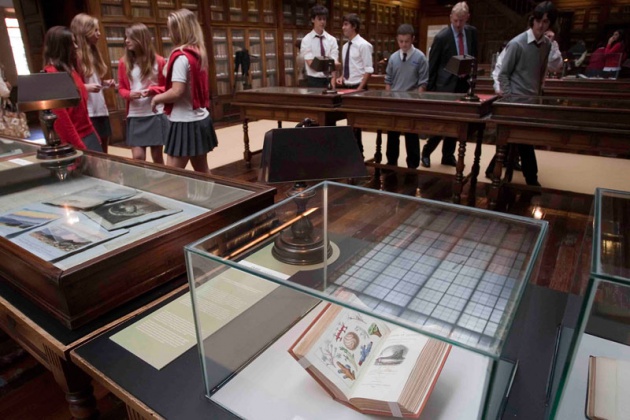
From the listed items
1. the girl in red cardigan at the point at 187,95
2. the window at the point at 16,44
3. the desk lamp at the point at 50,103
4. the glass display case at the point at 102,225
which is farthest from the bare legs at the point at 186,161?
the window at the point at 16,44

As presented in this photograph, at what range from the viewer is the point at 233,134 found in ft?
21.7

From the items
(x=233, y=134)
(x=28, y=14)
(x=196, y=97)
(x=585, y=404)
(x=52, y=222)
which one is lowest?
(x=233, y=134)

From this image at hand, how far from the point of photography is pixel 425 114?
11.9 ft

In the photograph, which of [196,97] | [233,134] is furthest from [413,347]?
[233,134]

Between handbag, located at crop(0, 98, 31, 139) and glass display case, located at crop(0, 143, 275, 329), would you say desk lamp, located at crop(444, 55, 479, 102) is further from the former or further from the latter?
handbag, located at crop(0, 98, 31, 139)

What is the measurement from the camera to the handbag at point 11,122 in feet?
12.7

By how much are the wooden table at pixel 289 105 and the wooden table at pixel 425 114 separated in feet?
0.52

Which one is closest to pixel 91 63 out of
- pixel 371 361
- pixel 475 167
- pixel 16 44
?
pixel 371 361

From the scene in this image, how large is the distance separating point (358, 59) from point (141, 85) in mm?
2778

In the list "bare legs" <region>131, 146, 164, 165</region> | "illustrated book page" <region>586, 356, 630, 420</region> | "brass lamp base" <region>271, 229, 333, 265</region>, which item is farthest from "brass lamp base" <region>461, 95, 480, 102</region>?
"illustrated book page" <region>586, 356, 630, 420</region>

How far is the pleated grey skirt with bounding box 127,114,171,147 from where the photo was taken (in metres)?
3.22

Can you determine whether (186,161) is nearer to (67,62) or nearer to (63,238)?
(67,62)

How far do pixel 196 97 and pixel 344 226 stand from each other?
1781 mm

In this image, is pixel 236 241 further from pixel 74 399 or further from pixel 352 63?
pixel 352 63
